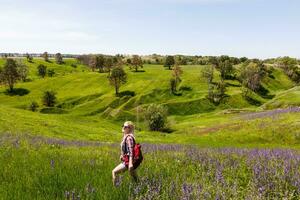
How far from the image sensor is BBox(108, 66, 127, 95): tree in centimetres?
14762

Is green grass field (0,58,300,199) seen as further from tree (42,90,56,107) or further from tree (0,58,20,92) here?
tree (42,90,56,107)

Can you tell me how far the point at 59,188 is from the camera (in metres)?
6.96

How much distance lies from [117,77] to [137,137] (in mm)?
96718

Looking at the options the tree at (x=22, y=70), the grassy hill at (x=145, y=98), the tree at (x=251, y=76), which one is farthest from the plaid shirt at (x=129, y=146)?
the tree at (x=22, y=70)

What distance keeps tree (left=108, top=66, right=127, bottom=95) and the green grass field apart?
4.88m

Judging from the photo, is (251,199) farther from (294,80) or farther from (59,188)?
(294,80)

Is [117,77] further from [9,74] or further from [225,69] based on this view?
[9,74]

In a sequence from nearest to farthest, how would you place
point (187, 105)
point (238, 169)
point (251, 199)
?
point (251, 199)
point (238, 169)
point (187, 105)

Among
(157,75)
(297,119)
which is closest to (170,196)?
(297,119)

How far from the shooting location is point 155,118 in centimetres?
8100

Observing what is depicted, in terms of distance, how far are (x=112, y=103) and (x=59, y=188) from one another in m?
133

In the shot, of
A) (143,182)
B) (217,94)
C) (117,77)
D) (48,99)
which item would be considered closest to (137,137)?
(143,182)

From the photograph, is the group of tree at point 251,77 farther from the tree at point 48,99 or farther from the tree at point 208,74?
the tree at point 48,99

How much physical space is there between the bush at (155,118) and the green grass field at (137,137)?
3492 millimetres
